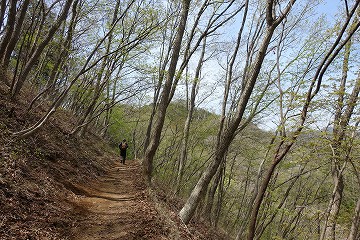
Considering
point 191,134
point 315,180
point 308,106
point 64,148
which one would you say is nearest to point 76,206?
point 64,148

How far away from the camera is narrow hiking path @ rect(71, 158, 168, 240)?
5.74 meters

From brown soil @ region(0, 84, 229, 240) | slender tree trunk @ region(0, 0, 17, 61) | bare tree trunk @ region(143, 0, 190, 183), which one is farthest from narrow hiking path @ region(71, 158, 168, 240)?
slender tree trunk @ region(0, 0, 17, 61)

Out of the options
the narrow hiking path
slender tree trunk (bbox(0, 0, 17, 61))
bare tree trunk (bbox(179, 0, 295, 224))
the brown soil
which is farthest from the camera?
slender tree trunk (bbox(0, 0, 17, 61))

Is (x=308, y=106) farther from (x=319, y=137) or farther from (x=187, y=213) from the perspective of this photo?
(x=187, y=213)

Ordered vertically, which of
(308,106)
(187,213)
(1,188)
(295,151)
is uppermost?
(308,106)

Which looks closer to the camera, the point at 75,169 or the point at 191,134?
the point at 75,169

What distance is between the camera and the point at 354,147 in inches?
293

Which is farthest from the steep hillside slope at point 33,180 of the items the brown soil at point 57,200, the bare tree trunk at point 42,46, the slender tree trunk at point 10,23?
the slender tree trunk at point 10,23

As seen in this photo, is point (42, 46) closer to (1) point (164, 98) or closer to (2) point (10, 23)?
(2) point (10, 23)

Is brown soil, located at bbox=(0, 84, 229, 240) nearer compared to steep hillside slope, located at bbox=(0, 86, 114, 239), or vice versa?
steep hillside slope, located at bbox=(0, 86, 114, 239)

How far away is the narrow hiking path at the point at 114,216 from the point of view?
574cm

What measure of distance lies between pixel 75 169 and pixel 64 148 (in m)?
1.45

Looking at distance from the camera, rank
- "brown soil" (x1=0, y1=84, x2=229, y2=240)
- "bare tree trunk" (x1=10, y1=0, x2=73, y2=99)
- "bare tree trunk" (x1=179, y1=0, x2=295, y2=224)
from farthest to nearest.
Answer: "bare tree trunk" (x1=10, y1=0, x2=73, y2=99)
"bare tree trunk" (x1=179, y1=0, x2=295, y2=224)
"brown soil" (x1=0, y1=84, x2=229, y2=240)

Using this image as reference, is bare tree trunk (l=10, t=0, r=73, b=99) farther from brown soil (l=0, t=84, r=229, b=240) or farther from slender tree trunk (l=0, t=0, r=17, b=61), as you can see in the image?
slender tree trunk (l=0, t=0, r=17, b=61)
